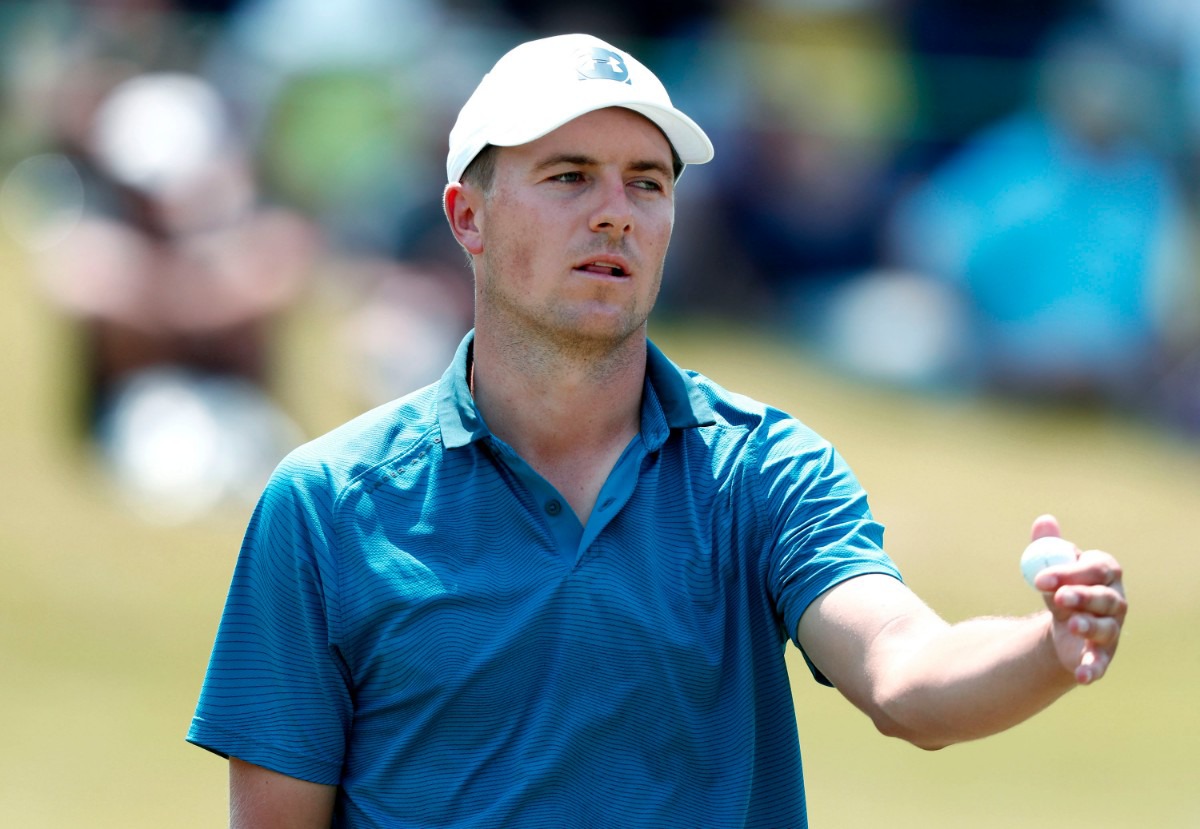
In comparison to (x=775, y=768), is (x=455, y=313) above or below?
above

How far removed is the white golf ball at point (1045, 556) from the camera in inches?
102

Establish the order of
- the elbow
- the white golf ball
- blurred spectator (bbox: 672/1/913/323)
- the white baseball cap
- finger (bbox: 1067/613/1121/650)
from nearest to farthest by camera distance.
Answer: finger (bbox: 1067/613/1121/650) < the white golf ball < the elbow < the white baseball cap < blurred spectator (bbox: 672/1/913/323)

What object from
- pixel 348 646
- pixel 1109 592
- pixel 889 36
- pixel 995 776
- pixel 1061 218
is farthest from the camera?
pixel 889 36

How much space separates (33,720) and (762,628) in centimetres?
542

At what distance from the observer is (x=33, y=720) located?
7.86 meters

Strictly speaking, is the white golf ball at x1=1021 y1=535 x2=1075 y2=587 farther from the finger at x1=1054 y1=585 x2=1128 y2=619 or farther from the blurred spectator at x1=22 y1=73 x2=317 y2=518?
the blurred spectator at x1=22 y1=73 x2=317 y2=518

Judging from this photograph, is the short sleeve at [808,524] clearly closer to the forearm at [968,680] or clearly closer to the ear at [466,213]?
the forearm at [968,680]

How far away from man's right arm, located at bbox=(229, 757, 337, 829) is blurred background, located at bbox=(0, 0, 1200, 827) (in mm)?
6127

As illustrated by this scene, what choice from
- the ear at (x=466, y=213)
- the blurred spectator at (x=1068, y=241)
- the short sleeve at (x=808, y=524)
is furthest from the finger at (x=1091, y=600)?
the blurred spectator at (x=1068, y=241)

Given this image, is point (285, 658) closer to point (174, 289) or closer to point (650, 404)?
point (650, 404)

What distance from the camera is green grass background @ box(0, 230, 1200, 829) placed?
7375 millimetres

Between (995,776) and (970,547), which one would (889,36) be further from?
(995,776)

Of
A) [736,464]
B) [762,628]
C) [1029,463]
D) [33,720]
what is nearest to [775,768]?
[762,628]

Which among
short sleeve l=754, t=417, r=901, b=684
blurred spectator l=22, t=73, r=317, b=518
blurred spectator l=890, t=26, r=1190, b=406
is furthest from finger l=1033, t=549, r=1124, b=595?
blurred spectator l=890, t=26, r=1190, b=406
